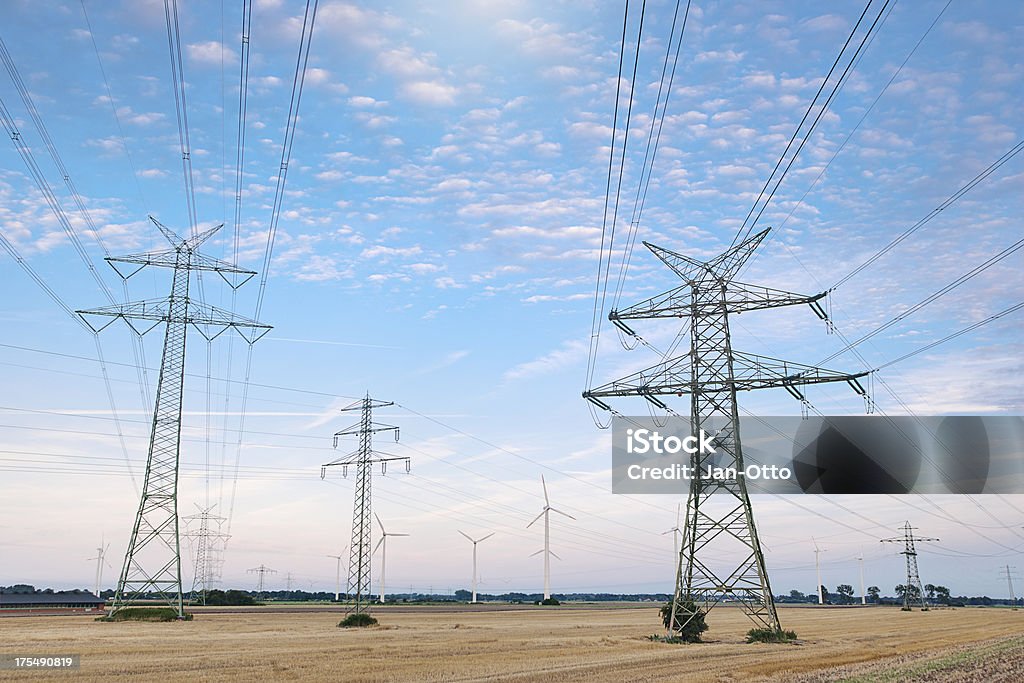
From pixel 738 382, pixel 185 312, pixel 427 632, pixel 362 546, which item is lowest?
pixel 427 632

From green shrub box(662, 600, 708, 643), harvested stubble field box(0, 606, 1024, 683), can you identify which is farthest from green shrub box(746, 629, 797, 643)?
green shrub box(662, 600, 708, 643)

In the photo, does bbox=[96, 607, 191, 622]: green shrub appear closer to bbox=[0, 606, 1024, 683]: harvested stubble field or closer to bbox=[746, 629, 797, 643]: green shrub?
bbox=[0, 606, 1024, 683]: harvested stubble field

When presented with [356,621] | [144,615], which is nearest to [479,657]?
[356,621]

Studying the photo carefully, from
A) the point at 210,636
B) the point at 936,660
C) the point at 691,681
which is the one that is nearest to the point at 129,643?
the point at 210,636

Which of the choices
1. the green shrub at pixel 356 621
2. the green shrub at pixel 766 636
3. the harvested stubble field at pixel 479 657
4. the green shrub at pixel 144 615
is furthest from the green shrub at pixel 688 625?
the green shrub at pixel 144 615

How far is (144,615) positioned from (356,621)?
18912mm

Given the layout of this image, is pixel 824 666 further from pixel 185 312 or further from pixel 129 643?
pixel 185 312

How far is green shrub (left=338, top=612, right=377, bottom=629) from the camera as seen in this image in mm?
73750

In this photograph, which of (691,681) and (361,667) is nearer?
(691,681)

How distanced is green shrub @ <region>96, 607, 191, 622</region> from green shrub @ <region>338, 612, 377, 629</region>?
15424mm

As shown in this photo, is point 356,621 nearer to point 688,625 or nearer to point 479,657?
point 479,657

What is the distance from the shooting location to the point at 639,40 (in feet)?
66.7

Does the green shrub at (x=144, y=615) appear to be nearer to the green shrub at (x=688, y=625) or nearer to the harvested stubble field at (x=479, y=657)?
the harvested stubble field at (x=479, y=657)

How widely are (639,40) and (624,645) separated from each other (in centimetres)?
4080
